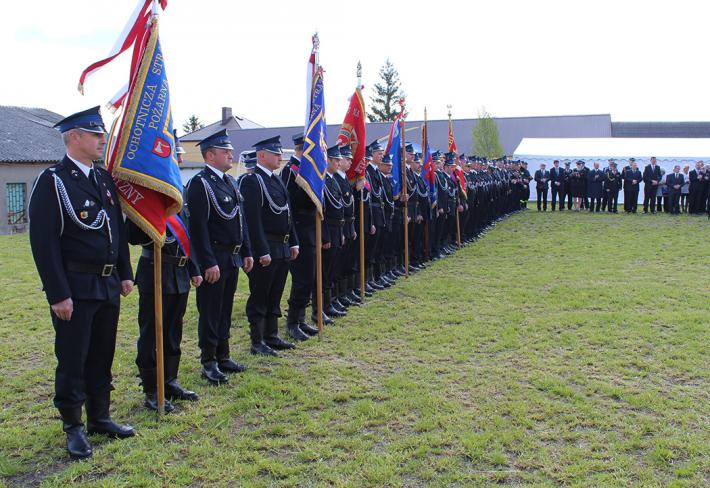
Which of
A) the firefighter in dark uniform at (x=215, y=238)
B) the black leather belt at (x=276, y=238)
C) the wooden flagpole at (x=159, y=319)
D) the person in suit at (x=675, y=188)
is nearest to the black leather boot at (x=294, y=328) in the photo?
the black leather belt at (x=276, y=238)

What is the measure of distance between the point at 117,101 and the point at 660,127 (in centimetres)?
4634

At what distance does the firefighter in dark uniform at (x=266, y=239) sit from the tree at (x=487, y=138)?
120 feet

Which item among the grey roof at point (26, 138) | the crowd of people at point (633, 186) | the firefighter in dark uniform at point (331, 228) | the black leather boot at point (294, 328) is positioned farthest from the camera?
the grey roof at point (26, 138)

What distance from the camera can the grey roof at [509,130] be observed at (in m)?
42.1

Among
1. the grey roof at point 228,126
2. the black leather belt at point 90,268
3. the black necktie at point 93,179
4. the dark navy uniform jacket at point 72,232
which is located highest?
the grey roof at point 228,126

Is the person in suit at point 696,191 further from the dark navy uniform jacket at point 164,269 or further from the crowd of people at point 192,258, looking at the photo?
the dark navy uniform jacket at point 164,269

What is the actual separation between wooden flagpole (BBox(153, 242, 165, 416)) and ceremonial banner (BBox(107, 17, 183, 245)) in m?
0.15

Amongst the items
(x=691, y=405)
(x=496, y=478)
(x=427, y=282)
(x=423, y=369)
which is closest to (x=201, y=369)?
(x=423, y=369)

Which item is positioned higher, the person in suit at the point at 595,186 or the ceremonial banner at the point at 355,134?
the ceremonial banner at the point at 355,134

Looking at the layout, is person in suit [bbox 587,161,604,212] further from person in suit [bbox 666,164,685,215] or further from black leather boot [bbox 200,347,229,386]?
black leather boot [bbox 200,347,229,386]

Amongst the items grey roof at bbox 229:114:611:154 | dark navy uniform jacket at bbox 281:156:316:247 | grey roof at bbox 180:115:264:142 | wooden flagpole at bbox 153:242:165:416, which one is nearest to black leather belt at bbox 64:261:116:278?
wooden flagpole at bbox 153:242:165:416

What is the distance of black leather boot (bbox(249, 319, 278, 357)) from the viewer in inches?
241

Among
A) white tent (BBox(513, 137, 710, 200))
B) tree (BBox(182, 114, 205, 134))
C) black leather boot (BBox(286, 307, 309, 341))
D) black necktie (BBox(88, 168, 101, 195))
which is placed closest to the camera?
black necktie (BBox(88, 168, 101, 195))

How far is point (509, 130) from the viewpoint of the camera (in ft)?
144
